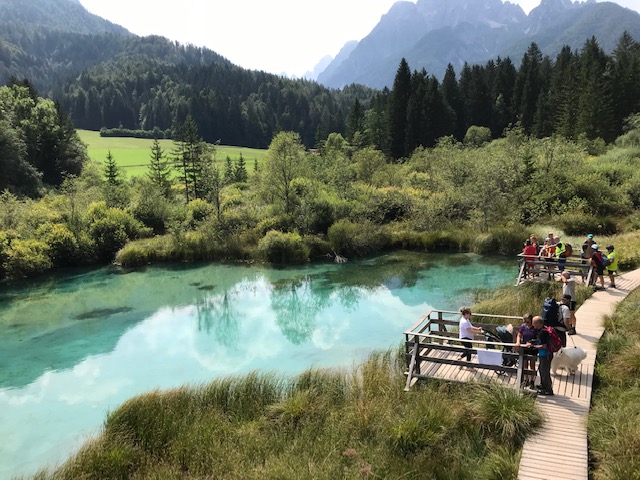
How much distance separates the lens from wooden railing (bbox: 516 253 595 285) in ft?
57.7

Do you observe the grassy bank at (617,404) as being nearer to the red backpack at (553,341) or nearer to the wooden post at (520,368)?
the red backpack at (553,341)

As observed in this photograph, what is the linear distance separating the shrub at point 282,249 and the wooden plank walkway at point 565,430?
1912cm

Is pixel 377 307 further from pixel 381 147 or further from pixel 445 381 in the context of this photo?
pixel 381 147

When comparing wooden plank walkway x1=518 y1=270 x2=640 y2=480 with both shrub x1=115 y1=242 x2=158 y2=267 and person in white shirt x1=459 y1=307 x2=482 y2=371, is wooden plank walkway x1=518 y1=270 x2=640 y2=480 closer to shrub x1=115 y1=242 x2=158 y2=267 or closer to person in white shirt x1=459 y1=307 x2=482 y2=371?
person in white shirt x1=459 y1=307 x2=482 y2=371

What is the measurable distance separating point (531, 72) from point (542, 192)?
165ft

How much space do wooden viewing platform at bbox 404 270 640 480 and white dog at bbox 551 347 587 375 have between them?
175 millimetres

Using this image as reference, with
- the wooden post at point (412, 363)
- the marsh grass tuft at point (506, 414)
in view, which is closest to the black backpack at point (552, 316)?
the marsh grass tuft at point (506, 414)

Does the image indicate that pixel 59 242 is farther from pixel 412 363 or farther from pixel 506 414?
pixel 506 414

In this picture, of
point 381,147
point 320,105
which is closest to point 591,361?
point 381,147

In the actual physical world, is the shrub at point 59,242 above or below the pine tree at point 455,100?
below

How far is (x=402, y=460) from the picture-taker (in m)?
8.20

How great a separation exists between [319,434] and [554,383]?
5.26 meters

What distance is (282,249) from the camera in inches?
1176

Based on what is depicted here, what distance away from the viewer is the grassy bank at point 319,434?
8055 millimetres
